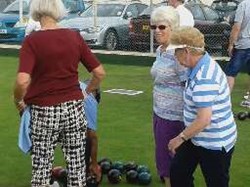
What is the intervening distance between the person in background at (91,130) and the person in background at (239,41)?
427 cm

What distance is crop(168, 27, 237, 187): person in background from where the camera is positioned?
4434 millimetres

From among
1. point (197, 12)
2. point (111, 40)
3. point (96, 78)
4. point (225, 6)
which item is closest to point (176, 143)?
point (96, 78)

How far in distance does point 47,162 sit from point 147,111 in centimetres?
531

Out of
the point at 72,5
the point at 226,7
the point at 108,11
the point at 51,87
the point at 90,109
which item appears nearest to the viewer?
the point at 51,87

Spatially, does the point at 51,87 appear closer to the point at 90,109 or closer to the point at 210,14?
the point at 90,109

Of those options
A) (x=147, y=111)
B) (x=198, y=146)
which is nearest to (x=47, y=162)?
(x=198, y=146)

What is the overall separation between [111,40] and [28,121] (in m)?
14.1

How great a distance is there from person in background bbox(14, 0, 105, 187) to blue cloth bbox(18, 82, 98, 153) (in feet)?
0.25

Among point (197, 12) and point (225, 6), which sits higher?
point (197, 12)

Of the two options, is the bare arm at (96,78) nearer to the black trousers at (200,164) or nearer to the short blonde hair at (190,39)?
the short blonde hair at (190,39)

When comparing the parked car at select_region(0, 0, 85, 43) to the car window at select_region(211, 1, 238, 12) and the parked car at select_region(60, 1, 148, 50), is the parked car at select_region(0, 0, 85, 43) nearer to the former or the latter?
the parked car at select_region(60, 1, 148, 50)

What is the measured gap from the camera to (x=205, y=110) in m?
4.41

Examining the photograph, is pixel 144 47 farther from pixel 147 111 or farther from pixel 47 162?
pixel 47 162

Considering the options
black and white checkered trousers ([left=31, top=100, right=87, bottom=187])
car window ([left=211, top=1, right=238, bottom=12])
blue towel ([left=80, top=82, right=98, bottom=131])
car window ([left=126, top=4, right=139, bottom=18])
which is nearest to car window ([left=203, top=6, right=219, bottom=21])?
car window ([left=211, top=1, right=238, bottom=12])
